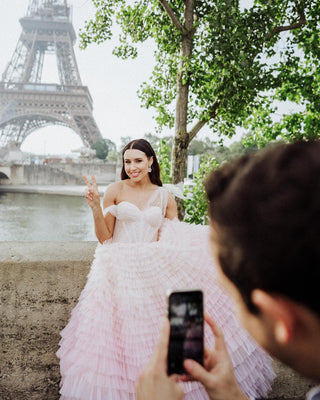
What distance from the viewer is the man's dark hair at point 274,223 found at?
0.51 metres

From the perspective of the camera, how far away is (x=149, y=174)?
122 inches

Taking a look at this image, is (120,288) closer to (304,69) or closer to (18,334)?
(18,334)

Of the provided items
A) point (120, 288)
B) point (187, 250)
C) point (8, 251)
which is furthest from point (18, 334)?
point (187, 250)

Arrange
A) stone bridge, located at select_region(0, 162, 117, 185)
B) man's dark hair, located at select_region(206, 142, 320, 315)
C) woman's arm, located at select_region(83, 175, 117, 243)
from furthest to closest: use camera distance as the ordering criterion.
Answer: stone bridge, located at select_region(0, 162, 117, 185) → woman's arm, located at select_region(83, 175, 117, 243) → man's dark hair, located at select_region(206, 142, 320, 315)

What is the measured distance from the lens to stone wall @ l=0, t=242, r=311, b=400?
7.10ft

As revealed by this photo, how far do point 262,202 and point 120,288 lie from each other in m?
1.47

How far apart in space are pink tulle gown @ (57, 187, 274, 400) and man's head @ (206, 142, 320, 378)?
1.25 m

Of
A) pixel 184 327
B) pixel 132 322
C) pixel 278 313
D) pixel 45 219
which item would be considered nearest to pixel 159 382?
pixel 184 327

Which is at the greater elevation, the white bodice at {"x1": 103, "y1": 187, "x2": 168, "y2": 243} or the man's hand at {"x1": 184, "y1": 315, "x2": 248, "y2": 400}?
the white bodice at {"x1": 103, "y1": 187, "x2": 168, "y2": 243}

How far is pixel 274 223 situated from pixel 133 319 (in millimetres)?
1418

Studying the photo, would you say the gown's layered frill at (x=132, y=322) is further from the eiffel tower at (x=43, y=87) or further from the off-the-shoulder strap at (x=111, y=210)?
the eiffel tower at (x=43, y=87)

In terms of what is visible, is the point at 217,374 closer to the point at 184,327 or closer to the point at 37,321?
the point at 184,327

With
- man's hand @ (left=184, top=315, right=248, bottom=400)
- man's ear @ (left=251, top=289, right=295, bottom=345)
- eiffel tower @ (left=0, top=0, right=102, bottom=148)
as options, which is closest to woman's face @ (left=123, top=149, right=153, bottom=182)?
man's hand @ (left=184, top=315, right=248, bottom=400)

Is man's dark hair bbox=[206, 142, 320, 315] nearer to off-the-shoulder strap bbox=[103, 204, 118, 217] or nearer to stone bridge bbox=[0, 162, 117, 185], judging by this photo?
off-the-shoulder strap bbox=[103, 204, 118, 217]
